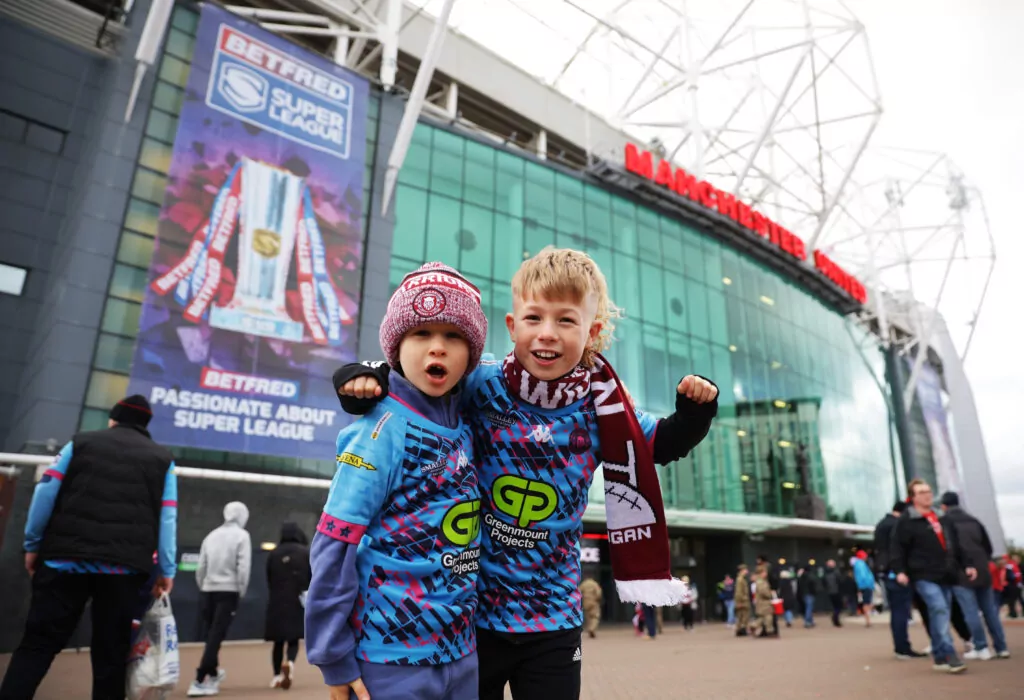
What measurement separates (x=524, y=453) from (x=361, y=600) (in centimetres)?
62

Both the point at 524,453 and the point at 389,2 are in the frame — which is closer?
the point at 524,453

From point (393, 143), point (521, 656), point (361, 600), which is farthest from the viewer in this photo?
point (393, 143)

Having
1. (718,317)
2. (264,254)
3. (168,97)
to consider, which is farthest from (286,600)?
(718,317)

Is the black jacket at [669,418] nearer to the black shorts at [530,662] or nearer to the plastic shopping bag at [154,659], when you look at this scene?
the black shorts at [530,662]

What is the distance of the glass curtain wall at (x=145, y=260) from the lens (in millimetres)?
12469

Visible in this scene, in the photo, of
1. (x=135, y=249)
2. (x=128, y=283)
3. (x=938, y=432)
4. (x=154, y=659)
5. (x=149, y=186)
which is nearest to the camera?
(x=154, y=659)

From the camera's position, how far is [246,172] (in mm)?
14445

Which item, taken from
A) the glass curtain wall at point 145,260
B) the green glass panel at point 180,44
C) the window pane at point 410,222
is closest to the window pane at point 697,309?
the window pane at point 410,222

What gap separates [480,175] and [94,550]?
59.7 ft

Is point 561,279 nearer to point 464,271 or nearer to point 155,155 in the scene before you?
point 155,155

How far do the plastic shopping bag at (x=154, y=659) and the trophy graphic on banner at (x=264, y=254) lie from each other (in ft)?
34.4

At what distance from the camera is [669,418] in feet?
6.86

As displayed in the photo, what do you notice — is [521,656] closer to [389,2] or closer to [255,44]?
[255,44]

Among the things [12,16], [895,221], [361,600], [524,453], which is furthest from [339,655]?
[895,221]
